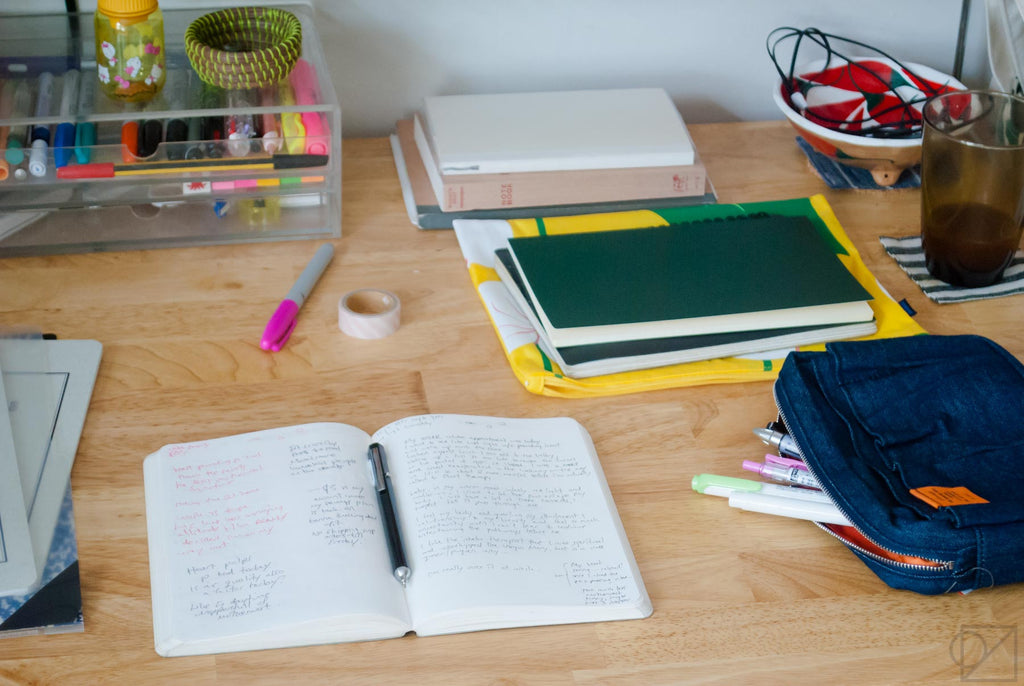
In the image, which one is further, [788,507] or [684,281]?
[684,281]

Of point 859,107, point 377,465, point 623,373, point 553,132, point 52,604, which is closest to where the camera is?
point 52,604

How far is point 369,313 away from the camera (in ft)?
3.23

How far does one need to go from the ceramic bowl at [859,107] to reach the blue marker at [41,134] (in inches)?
31.5

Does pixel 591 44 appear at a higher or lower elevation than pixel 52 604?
higher

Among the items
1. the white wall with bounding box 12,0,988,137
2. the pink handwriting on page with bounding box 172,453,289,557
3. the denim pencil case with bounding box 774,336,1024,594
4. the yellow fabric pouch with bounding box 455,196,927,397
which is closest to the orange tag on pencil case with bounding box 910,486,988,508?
→ the denim pencil case with bounding box 774,336,1024,594

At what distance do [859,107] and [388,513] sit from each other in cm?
83

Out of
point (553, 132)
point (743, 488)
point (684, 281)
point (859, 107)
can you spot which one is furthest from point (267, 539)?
point (859, 107)

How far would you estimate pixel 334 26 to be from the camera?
1.23 metres

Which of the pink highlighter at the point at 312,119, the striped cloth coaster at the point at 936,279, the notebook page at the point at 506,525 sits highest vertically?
the pink highlighter at the point at 312,119

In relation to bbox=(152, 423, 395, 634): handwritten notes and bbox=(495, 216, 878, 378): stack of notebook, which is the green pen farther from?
bbox=(152, 423, 395, 634): handwritten notes

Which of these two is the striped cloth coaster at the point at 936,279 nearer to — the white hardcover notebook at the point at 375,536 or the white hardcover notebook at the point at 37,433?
the white hardcover notebook at the point at 375,536

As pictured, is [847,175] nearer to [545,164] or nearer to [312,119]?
[545,164]

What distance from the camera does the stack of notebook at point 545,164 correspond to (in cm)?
110

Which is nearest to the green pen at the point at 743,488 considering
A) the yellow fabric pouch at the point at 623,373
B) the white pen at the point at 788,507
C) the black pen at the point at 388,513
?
the white pen at the point at 788,507
